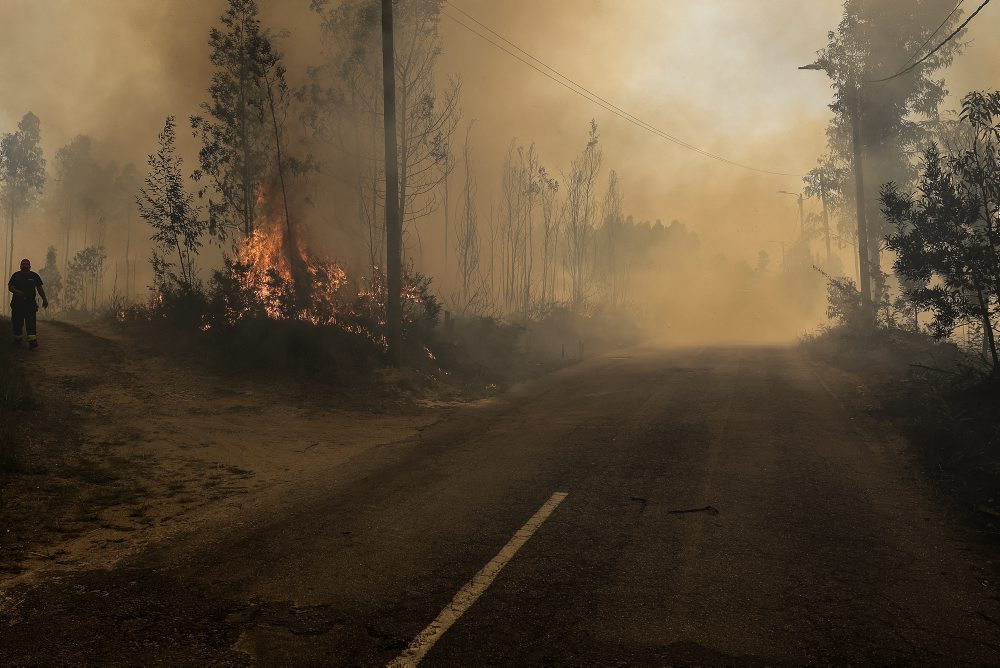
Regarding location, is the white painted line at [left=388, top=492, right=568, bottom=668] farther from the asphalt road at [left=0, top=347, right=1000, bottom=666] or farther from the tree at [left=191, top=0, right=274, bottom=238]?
the tree at [left=191, top=0, right=274, bottom=238]

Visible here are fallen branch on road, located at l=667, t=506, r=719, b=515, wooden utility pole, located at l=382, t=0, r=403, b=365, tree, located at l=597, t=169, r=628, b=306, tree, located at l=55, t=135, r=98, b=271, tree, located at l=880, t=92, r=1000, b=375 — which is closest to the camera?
fallen branch on road, located at l=667, t=506, r=719, b=515

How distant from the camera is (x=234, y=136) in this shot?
21.8 m

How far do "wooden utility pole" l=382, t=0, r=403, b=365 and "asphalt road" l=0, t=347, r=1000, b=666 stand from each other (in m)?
6.50

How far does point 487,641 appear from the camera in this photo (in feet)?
12.2

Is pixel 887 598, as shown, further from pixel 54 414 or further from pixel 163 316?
pixel 163 316

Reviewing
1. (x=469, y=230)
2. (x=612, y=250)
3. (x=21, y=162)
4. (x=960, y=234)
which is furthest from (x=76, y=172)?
(x=960, y=234)

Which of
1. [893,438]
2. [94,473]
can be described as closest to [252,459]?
[94,473]

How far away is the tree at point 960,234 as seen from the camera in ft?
32.2

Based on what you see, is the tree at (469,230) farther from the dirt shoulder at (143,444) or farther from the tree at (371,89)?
the dirt shoulder at (143,444)

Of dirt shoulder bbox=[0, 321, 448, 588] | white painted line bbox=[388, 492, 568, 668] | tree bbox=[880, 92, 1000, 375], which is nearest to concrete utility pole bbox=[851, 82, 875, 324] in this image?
tree bbox=[880, 92, 1000, 375]

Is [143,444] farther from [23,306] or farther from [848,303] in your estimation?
[848,303]

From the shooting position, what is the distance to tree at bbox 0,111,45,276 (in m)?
59.4

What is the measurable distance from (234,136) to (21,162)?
5332 cm

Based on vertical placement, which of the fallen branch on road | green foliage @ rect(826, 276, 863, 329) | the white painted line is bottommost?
the white painted line
